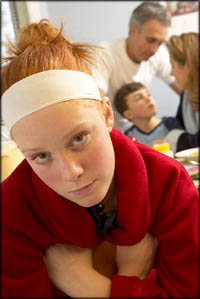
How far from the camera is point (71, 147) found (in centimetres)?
29

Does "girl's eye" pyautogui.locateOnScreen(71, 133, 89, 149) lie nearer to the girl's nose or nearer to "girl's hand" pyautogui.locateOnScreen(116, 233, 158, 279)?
the girl's nose

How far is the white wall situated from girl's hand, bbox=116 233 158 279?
0.25 meters

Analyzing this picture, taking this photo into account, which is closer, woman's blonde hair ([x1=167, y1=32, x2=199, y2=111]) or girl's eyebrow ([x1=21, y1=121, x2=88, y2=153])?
girl's eyebrow ([x1=21, y1=121, x2=88, y2=153])

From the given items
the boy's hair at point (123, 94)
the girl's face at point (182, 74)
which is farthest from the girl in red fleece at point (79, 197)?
the girl's face at point (182, 74)

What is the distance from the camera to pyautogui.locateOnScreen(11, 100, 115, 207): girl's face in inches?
11.0

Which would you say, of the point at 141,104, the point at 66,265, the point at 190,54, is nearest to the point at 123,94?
the point at 141,104

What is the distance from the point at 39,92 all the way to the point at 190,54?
356 millimetres

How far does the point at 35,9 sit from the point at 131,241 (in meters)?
0.39

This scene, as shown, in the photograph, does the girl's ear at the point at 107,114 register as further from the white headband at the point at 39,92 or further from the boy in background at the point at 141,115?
the boy in background at the point at 141,115

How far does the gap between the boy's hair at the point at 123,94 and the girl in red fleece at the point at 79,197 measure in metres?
0.11

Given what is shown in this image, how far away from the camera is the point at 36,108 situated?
28 cm

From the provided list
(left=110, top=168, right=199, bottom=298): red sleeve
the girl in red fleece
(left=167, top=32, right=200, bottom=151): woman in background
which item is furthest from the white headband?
(left=167, top=32, right=200, bottom=151): woman in background

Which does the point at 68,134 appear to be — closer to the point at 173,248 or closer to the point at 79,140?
the point at 79,140

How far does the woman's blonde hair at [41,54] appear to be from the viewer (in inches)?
11.5
